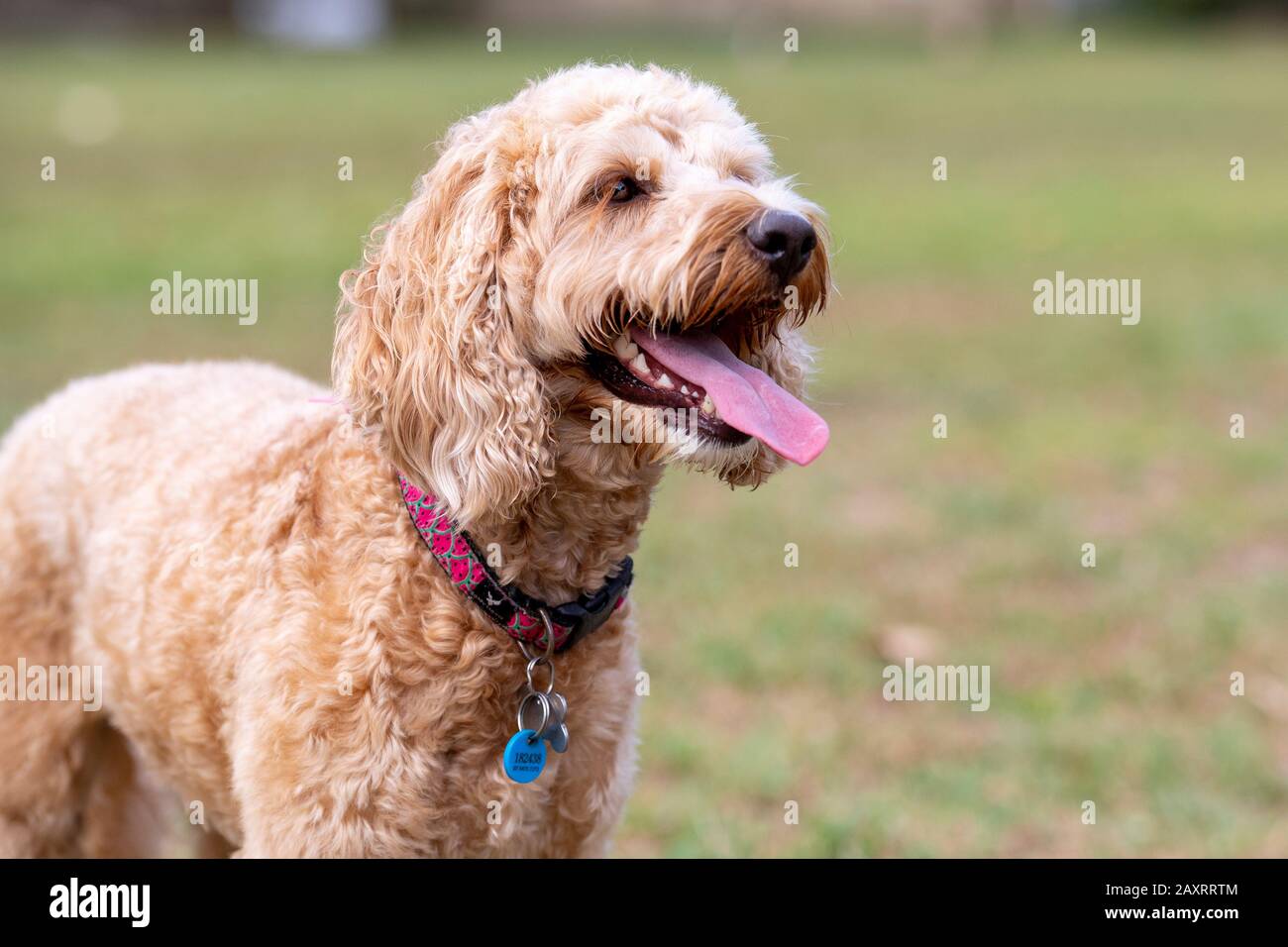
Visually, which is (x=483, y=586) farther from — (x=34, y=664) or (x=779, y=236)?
(x=34, y=664)

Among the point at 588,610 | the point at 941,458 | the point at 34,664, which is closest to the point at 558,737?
the point at 588,610

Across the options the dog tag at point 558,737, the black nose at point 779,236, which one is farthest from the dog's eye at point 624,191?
the dog tag at point 558,737

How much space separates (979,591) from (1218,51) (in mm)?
29949

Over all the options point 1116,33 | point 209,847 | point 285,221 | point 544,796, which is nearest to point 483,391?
point 544,796

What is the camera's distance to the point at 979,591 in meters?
5.89

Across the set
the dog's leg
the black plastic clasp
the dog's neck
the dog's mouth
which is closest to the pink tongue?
the dog's mouth

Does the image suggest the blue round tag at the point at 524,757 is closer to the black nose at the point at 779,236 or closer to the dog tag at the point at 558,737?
the dog tag at the point at 558,737

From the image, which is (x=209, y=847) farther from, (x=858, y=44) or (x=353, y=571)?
(x=858, y=44)

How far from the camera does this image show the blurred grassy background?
448 centimetres

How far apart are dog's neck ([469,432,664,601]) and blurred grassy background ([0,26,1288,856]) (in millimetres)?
775

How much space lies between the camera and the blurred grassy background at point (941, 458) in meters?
4.48

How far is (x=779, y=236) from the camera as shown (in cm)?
274

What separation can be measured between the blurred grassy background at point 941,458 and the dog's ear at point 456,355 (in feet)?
2.69

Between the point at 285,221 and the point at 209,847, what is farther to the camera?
the point at 285,221
